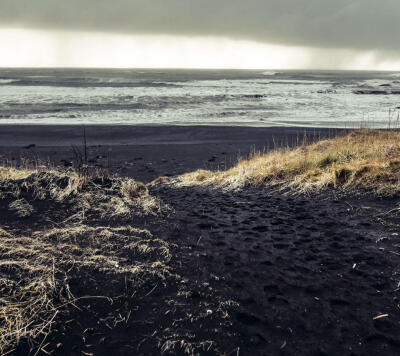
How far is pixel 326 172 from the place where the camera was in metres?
7.42

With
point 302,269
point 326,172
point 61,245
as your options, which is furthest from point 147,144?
point 302,269

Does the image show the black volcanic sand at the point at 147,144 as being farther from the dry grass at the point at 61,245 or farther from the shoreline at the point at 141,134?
the dry grass at the point at 61,245

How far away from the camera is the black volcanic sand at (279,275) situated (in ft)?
9.57

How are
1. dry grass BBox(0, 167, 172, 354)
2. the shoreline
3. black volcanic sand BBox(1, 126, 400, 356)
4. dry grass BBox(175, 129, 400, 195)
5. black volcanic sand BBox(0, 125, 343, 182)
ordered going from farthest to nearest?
1. the shoreline
2. black volcanic sand BBox(0, 125, 343, 182)
3. dry grass BBox(175, 129, 400, 195)
4. dry grass BBox(0, 167, 172, 354)
5. black volcanic sand BBox(1, 126, 400, 356)

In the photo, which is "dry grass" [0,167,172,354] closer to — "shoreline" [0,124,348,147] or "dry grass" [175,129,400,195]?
"dry grass" [175,129,400,195]

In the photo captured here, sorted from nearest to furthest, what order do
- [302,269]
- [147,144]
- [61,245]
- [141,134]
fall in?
[302,269]
[61,245]
[147,144]
[141,134]

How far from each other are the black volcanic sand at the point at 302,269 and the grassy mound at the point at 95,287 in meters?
0.40

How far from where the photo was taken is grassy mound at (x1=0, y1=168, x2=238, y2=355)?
2.93 metres

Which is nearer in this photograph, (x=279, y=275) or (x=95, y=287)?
(x=95, y=287)

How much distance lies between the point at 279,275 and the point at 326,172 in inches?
Answer: 166

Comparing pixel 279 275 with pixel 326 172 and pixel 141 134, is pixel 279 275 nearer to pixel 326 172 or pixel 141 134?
pixel 326 172

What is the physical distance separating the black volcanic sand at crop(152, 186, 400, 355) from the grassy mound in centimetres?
40

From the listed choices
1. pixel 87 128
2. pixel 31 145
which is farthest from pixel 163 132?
pixel 31 145

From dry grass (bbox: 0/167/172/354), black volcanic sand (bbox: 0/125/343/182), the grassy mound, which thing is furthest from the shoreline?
A: the grassy mound
